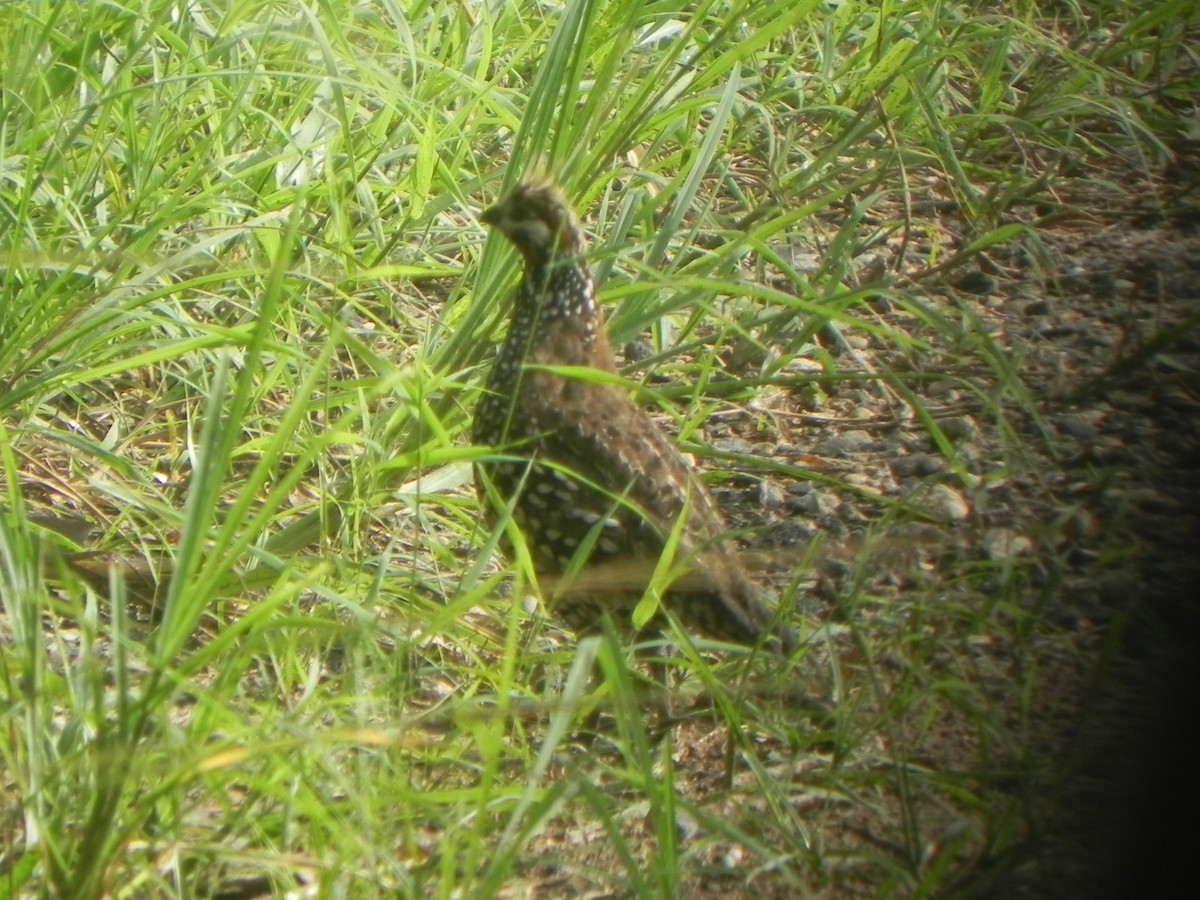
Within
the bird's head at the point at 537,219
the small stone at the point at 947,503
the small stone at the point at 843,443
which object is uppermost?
the bird's head at the point at 537,219

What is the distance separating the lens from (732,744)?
10.2 ft

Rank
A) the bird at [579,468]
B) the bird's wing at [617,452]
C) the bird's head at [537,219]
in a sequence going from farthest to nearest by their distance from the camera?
the bird's head at [537,219]
the bird's wing at [617,452]
the bird at [579,468]

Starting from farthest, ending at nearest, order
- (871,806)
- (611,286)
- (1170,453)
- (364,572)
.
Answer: (611,286)
(1170,453)
(364,572)
(871,806)

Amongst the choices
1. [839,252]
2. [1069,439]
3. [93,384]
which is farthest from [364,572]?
[1069,439]

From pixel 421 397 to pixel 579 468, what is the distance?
60 cm

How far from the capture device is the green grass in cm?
253

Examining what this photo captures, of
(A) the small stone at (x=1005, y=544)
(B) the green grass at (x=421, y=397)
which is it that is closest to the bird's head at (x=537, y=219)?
(B) the green grass at (x=421, y=397)

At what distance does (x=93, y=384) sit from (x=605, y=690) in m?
2.02

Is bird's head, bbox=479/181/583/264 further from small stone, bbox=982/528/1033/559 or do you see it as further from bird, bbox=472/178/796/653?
small stone, bbox=982/528/1033/559

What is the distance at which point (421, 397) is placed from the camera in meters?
3.22

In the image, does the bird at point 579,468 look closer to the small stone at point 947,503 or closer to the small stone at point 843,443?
the small stone at point 947,503

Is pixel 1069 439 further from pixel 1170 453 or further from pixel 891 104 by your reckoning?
pixel 891 104

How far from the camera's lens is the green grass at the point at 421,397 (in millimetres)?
2527

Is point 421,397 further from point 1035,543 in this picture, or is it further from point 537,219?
point 1035,543
